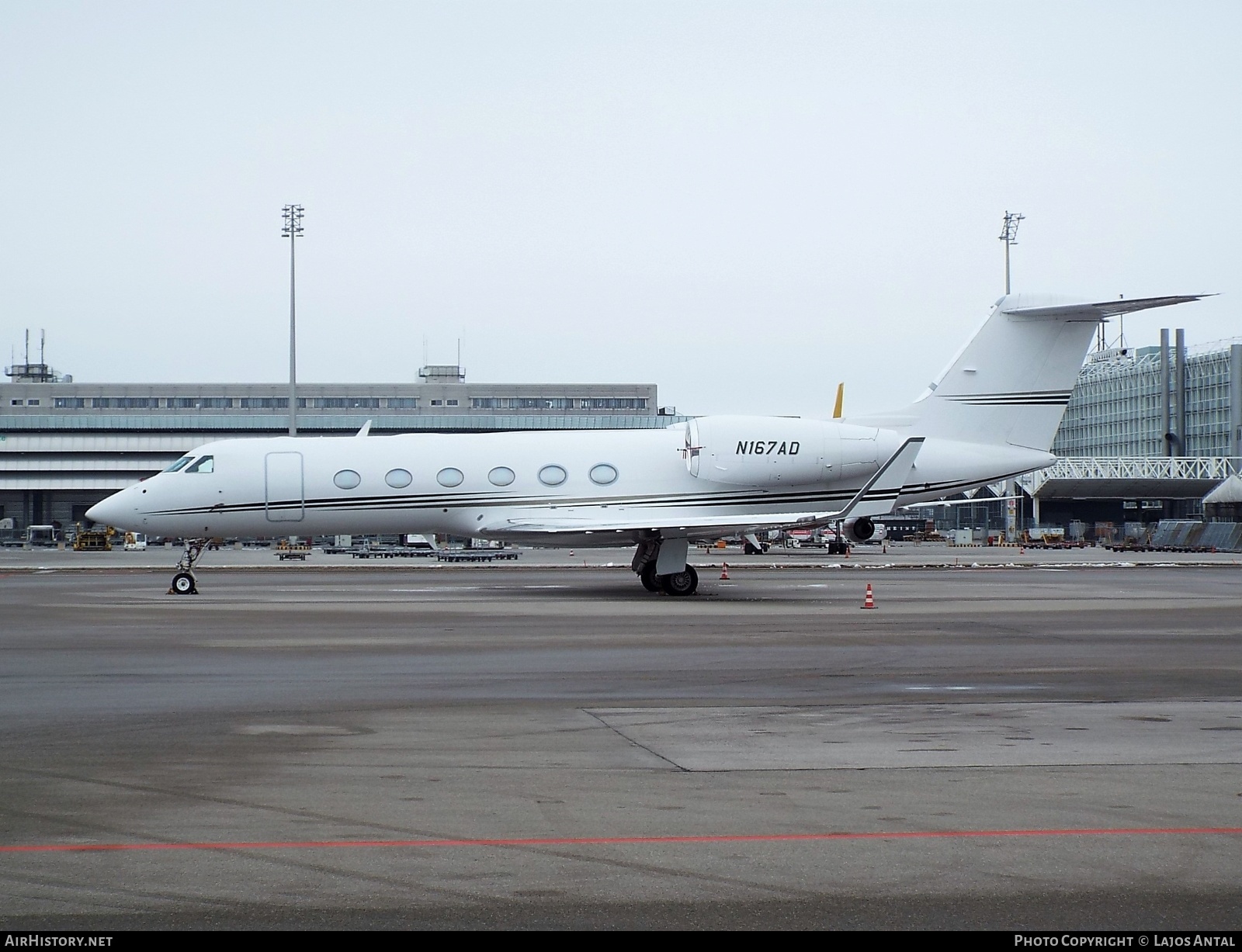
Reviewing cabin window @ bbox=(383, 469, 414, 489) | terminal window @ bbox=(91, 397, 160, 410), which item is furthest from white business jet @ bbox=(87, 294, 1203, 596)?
terminal window @ bbox=(91, 397, 160, 410)

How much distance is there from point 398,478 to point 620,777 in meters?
21.4

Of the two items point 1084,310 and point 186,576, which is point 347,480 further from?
point 1084,310

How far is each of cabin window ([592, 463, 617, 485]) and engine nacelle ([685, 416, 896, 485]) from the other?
1938 millimetres

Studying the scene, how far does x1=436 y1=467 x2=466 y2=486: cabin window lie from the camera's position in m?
29.0

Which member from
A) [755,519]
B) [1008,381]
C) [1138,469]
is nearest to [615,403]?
[1138,469]

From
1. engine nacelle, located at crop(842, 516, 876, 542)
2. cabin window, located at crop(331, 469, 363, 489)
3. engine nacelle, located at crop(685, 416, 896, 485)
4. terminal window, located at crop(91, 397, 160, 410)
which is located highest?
terminal window, located at crop(91, 397, 160, 410)

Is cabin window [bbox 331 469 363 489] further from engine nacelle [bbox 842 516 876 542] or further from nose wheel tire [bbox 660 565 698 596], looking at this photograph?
engine nacelle [bbox 842 516 876 542]

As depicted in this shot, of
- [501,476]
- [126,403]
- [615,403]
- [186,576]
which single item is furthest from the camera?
[615,403]

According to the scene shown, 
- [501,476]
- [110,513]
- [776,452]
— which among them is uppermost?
[776,452]

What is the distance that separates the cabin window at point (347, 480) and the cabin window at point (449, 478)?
183 cm

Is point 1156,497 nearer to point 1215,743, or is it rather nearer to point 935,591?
point 935,591

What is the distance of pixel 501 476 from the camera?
95.6 feet

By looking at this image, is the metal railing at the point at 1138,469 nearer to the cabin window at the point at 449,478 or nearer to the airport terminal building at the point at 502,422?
the airport terminal building at the point at 502,422

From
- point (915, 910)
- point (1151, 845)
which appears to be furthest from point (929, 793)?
point (915, 910)
